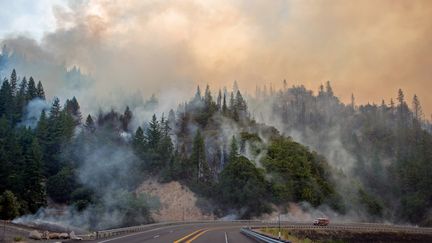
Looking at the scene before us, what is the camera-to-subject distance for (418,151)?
153 metres

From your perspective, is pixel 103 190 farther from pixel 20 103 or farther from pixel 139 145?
pixel 20 103

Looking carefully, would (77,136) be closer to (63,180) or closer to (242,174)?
(63,180)

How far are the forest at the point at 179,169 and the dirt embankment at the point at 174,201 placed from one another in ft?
7.41

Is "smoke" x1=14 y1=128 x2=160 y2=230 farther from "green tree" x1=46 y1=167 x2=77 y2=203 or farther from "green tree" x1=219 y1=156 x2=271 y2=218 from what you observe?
"green tree" x1=219 y1=156 x2=271 y2=218

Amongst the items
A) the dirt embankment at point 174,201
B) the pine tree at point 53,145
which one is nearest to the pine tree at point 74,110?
the pine tree at point 53,145

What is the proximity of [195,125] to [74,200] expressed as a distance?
66.6 m

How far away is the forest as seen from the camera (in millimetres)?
97688

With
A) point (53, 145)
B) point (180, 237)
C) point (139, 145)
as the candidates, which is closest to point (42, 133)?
point (53, 145)

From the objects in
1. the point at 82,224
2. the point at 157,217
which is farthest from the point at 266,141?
the point at 82,224

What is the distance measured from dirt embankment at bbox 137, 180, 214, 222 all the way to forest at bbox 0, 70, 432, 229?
226cm

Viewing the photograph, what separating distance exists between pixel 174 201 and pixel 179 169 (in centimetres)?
1084

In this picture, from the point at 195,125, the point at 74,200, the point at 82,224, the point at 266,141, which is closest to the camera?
the point at 82,224

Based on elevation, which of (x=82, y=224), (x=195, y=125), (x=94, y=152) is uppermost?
(x=195, y=125)

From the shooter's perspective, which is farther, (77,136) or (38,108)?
(38,108)
